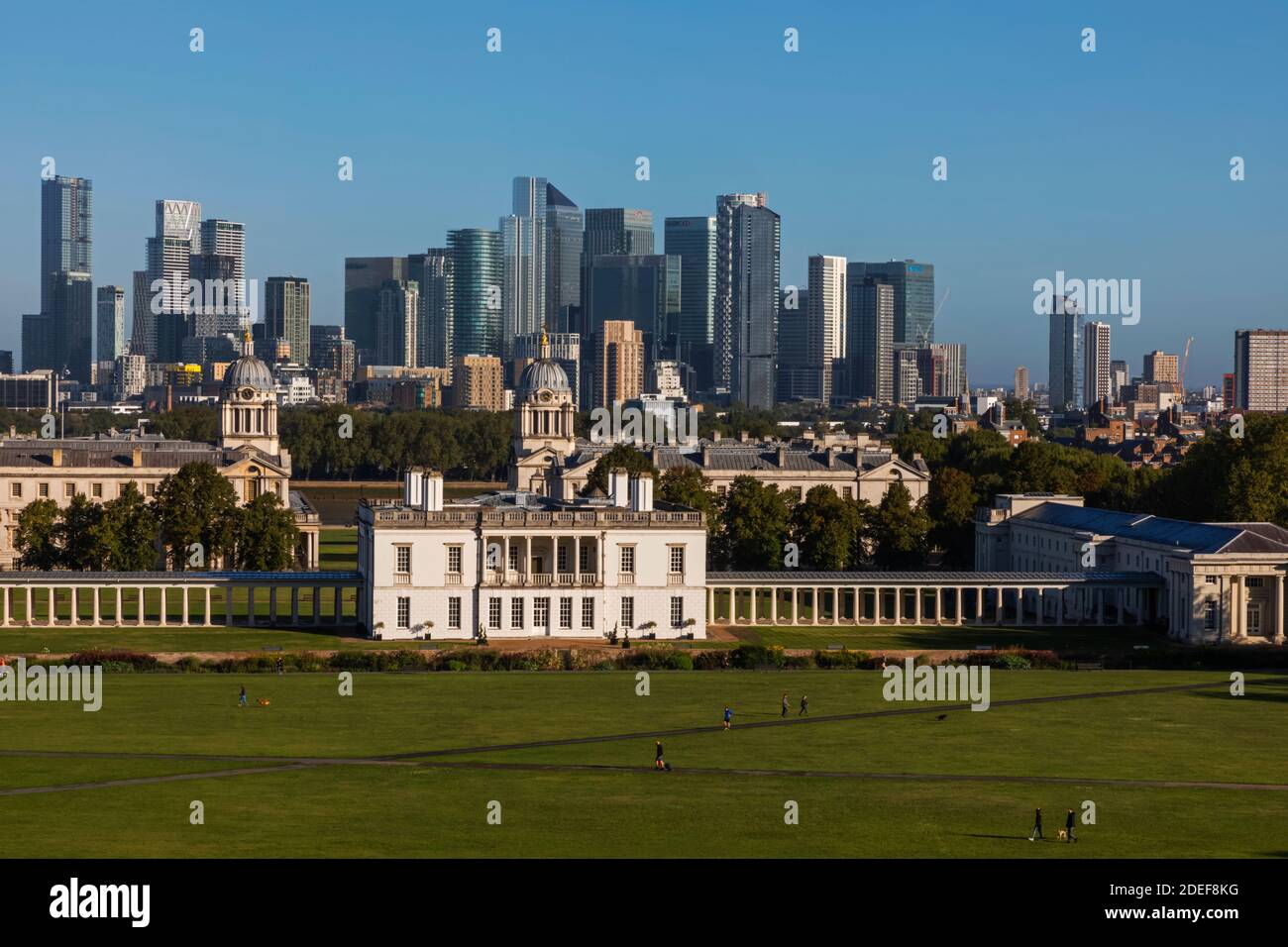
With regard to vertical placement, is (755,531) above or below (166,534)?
above

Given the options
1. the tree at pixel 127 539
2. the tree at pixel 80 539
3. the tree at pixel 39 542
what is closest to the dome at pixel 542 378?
the tree at pixel 80 539

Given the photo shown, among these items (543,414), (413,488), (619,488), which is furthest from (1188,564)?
(543,414)

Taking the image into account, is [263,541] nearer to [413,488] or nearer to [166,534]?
[166,534]

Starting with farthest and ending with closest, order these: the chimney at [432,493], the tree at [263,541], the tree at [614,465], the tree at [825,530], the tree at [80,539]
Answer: the tree at [614,465] → the tree at [825,530] → the tree at [263,541] → the tree at [80,539] → the chimney at [432,493]

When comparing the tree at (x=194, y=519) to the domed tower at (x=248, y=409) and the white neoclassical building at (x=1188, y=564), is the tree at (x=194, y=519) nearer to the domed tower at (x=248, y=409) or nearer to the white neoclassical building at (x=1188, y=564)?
the white neoclassical building at (x=1188, y=564)

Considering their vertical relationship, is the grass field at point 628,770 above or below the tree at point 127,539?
below

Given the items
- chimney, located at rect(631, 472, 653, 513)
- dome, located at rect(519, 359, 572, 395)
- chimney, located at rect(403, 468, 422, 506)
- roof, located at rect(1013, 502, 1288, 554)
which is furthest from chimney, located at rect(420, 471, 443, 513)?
dome, located at rect(519, 359, 572, 395)
